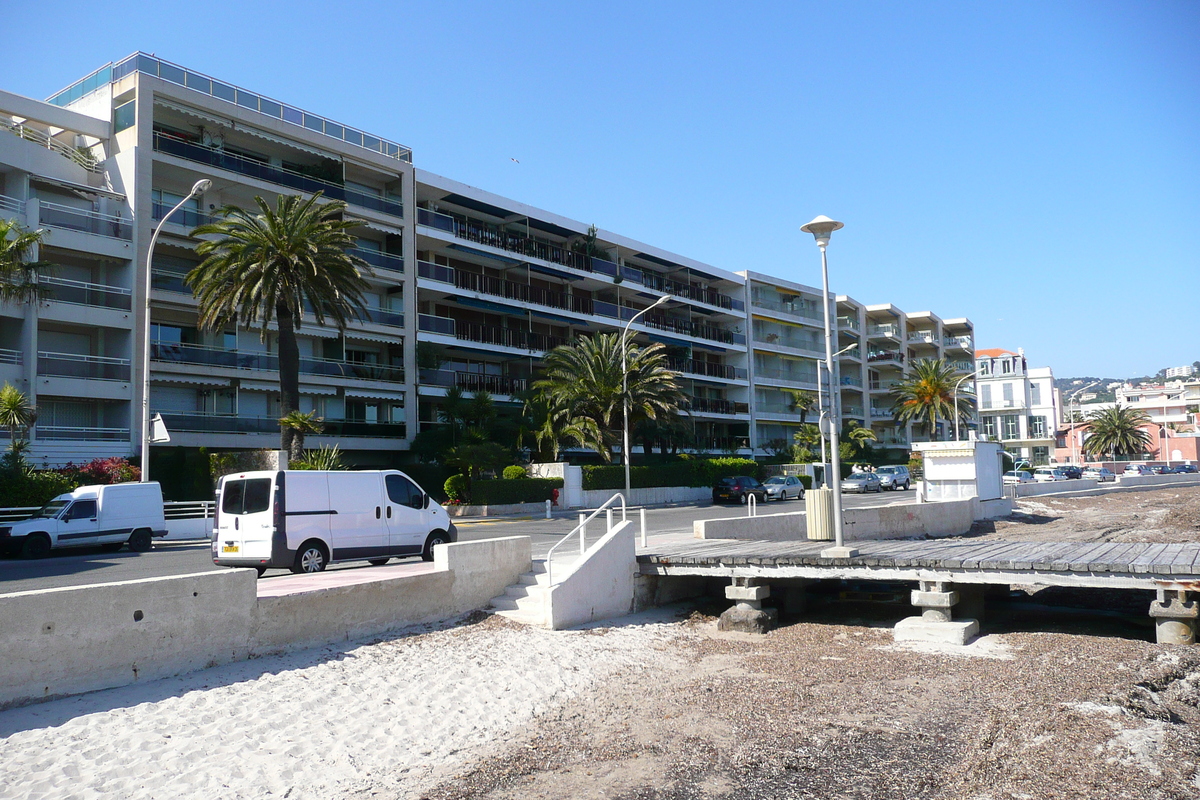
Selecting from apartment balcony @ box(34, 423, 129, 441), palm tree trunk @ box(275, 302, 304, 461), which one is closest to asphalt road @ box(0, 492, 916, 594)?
palm tree trunk @ box(275, 302, 304, 461)

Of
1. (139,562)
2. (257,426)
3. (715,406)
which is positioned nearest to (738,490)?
(715,406)

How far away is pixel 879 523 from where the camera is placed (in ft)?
76.1

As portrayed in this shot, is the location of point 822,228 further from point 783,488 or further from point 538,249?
point 538,249

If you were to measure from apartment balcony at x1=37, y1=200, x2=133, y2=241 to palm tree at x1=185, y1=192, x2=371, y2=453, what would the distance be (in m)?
3.72

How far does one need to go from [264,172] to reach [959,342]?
7988 cm

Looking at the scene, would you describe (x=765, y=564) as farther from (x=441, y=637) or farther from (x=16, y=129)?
(x=16, y=129)

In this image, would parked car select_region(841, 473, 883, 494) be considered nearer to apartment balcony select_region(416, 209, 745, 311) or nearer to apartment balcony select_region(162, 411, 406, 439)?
apartment balcony select_region(416, 209, 745, 311)

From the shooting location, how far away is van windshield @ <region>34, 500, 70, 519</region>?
21016 millimetres

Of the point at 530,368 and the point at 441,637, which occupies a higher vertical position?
the point at 530,368

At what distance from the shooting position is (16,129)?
3409 cm

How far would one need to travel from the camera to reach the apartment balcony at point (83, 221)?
3170 centimetres

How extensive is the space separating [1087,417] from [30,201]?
124812 millimetres

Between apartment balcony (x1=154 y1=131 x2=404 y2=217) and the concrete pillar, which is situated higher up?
apartment balcony (x1=154 y1=131 x2=404 y2=217)

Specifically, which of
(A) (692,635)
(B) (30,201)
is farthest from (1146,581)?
(B) (30,201)
